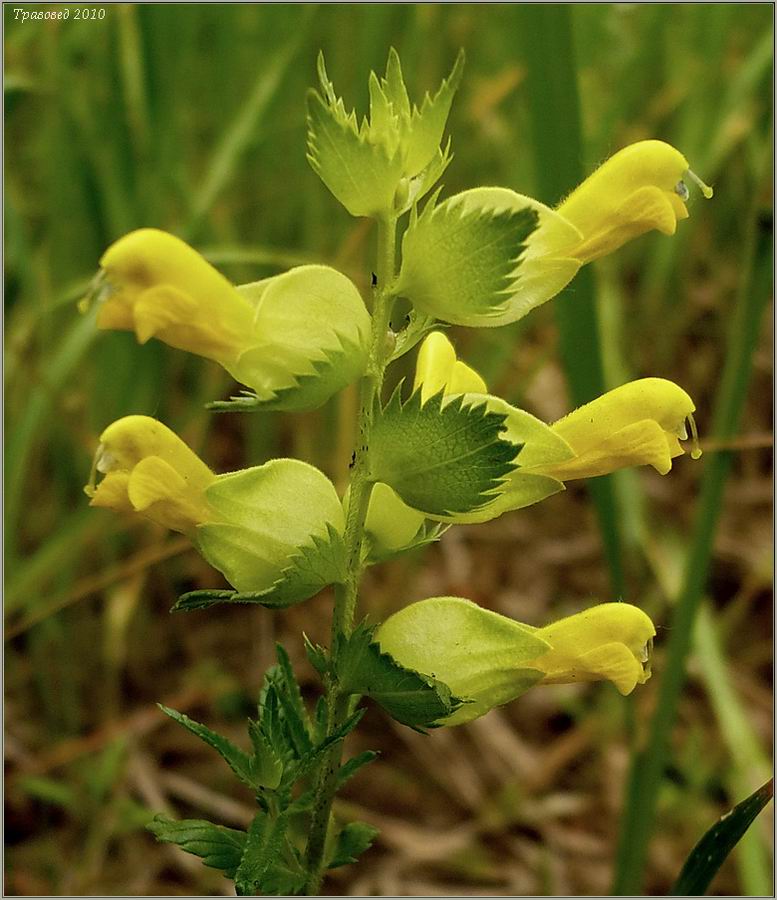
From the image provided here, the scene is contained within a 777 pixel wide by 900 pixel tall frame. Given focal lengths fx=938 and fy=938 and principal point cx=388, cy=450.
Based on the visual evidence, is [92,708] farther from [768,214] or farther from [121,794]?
[768,214]

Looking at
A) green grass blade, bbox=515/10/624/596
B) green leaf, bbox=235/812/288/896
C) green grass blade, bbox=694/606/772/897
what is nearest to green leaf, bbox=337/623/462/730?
green leaf, bbox=235/812/288/896

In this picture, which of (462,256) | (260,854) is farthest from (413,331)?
(260,854)

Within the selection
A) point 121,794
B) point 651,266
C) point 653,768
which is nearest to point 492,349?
point 651,266

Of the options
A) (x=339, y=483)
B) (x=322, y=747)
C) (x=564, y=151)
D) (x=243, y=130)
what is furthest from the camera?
(x=339, y=483)

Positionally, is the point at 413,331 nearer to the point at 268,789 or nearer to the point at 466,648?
the point at 466,648

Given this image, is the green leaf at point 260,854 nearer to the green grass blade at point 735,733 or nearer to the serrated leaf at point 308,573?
the serrated leaf at point 308,573

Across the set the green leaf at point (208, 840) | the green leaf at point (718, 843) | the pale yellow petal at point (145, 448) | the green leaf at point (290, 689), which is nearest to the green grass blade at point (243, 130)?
the pale yellow petal at point (145, 448)
